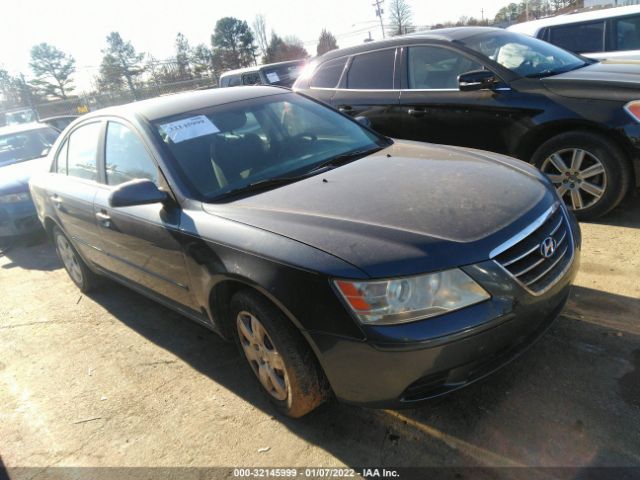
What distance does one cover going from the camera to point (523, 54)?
4.73 metres

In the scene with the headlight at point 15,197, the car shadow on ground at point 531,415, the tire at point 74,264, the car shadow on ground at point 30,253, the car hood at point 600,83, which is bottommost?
the car shadow on ground at point 30,253

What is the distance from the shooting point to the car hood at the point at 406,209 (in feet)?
6.43

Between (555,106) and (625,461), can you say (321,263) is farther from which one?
(555,106)

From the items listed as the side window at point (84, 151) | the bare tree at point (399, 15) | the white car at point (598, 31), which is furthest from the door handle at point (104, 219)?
the bare tree at point (399, 15)

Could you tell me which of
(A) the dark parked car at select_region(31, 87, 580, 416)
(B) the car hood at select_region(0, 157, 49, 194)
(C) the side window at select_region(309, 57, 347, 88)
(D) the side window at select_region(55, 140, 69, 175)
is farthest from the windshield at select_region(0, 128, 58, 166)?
(A) the dark parked car at select_region(31, 87, 580, 416)

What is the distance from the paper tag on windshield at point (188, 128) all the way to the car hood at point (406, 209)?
604mm

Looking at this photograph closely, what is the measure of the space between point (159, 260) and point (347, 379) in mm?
1493

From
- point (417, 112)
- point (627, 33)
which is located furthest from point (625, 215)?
point (627, 33)

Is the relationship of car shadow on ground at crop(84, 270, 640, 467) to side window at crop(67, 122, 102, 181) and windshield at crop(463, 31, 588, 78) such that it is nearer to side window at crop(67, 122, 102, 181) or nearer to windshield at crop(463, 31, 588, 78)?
side window at crop(67, 122, 102, 181)

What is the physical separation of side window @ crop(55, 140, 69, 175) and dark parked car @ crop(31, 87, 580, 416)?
78 cm

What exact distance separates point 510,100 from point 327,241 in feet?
9.92

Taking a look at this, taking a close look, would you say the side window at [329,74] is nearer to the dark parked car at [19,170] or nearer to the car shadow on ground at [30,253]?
the dark parked car at [19,170]

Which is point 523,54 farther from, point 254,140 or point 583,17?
point 254,140

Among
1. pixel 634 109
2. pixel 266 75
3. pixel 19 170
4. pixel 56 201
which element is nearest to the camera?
pixel 634 109
